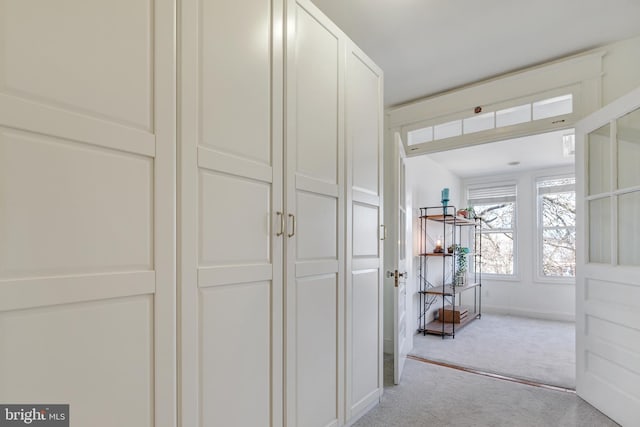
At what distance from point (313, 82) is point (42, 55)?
1.22m

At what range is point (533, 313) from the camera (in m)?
5.50

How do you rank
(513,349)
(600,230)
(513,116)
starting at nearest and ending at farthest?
1. (600,230)
2. (513,116)
3. (513,349)

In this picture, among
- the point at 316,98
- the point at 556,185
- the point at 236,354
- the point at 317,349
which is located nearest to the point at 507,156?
the point at 556,185

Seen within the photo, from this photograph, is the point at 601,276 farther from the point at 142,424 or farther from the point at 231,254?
the point at 142,424

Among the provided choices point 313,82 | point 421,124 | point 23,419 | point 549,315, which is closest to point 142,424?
point 23,419

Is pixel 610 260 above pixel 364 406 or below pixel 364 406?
above

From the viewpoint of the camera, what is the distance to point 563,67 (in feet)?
9.06

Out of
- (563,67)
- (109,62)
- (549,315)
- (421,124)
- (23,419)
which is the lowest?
(549,315)

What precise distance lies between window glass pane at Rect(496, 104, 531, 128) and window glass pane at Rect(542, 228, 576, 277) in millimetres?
3270

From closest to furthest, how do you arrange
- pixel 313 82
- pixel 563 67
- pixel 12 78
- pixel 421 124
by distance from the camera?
pixel 12 78
pixel 313 82
pixel 563 67
pixel 421 124

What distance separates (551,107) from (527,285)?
12.1 feet

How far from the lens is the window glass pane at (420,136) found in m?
3.54

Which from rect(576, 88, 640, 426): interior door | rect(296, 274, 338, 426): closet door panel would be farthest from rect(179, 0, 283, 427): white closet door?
rect(576, 88, 640, 426): interior door

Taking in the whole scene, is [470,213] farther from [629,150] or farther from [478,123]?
[629,150]
